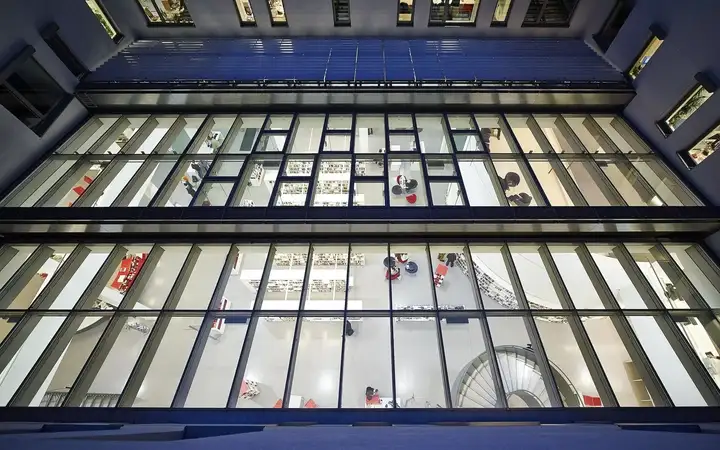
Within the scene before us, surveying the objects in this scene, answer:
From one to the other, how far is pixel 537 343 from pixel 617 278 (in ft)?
25.6

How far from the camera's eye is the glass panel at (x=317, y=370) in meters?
15.6

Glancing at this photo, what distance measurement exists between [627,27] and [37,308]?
2117 centimetres

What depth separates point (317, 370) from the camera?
16.5m

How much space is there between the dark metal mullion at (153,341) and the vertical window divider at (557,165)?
38.6 feet

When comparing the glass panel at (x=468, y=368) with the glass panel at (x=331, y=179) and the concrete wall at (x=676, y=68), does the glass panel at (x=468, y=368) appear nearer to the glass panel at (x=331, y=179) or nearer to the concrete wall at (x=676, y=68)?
the glass panel at (x=331, y=179)

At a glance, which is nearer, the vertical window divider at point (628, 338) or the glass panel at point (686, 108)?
the vertical window divider at point (628, 338)

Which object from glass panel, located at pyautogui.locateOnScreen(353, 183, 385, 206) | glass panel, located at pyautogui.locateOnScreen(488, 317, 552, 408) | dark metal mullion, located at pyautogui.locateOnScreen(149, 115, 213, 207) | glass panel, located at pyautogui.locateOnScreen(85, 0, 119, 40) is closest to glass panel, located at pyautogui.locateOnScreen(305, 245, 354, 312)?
glass panel, located at pyautogui.locateOnScreen(353, 183, 385, 206)

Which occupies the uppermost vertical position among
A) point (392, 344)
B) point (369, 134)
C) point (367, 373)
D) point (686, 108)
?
point (369, 134)

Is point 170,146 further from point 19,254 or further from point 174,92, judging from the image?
point 19,254

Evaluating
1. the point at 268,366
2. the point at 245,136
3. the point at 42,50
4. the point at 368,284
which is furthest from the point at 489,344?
the point at 42,50

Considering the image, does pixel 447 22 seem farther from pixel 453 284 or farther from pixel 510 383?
pixel 510 383

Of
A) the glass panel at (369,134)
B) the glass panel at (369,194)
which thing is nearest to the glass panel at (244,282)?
the glass panel at (369,194)

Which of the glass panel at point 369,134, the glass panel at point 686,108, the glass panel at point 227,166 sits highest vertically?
the glass panel at point 369,134

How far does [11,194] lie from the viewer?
11148 mm
